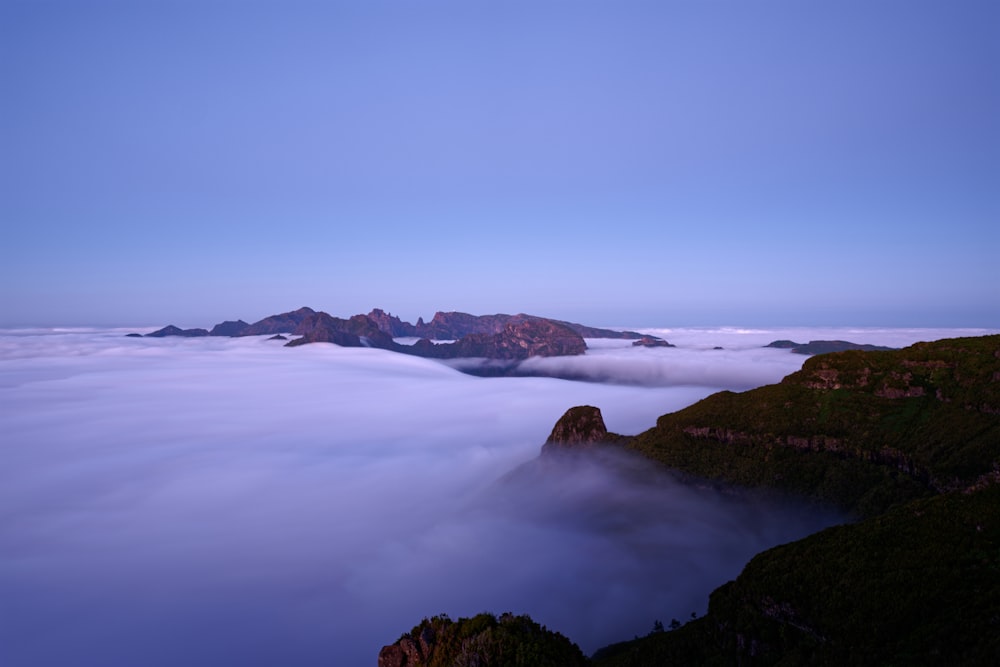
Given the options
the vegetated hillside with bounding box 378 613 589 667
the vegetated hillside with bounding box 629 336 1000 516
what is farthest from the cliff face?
the vegetated hillside with bounding box 378 613 589 667

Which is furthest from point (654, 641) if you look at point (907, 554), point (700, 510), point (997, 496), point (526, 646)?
point (700, 510)

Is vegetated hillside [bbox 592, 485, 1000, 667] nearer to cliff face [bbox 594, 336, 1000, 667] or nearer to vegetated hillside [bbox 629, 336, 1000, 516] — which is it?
cliff face [bbox 594, 336, 1000, 667]

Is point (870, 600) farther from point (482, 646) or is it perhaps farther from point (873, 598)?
point (482, 646)

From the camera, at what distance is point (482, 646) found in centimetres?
5709

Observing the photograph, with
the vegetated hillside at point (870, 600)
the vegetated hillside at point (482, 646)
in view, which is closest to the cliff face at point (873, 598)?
the vegetated hillside at point (870, 600)

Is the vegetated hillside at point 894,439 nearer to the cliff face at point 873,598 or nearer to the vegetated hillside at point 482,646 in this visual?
the cliff face at point 873,598

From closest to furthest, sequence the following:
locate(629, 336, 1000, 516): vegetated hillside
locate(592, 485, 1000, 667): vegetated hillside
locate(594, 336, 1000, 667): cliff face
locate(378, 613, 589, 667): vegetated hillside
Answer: locate(378, 613, 589, 667): vegetated hillside
locate(592, 485, 1000, 667): vegetated hillside
locate(594, 336, 1000, 667): cliff face
locate(629, 336, 1000, 516): vegetated hillside

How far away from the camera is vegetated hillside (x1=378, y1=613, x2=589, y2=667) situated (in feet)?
185

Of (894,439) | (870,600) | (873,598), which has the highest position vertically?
(894,439)

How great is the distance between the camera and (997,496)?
83.4 m

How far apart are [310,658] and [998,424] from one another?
212 metres

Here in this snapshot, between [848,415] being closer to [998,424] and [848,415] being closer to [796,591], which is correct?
[998,424]

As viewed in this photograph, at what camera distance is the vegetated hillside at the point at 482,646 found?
56250 mm

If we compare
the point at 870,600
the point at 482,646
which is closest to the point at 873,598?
the point at 870,600
